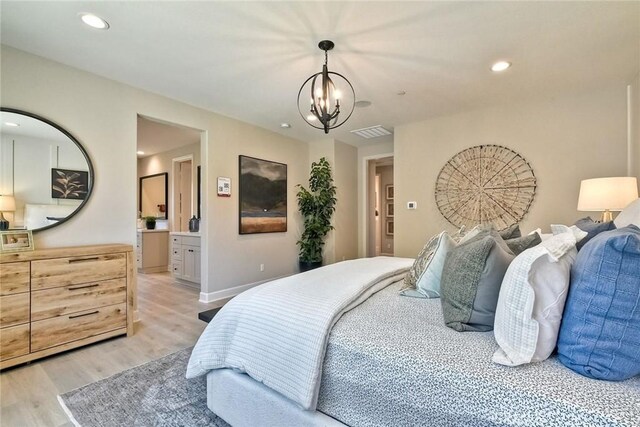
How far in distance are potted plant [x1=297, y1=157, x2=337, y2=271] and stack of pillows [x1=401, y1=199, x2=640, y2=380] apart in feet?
12.5

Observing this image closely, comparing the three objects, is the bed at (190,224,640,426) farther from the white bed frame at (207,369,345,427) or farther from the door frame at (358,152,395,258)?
the door frame at (358,152,395,258)

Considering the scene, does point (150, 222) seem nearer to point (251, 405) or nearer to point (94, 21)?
point (94, 21)

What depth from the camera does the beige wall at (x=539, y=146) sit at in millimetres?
3018

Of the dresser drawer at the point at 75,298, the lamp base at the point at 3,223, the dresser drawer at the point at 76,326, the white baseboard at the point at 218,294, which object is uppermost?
the lamp base at the point at 3,223

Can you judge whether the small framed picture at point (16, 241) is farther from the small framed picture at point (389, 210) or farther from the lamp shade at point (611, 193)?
the small framed picture at point (389, 210)

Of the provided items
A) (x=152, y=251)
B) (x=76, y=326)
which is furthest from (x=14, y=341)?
(x=152, y=251)

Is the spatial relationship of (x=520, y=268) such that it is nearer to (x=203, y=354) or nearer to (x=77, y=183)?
(x=203, y=354)

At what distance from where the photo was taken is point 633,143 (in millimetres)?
2816

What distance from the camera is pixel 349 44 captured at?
229 cm

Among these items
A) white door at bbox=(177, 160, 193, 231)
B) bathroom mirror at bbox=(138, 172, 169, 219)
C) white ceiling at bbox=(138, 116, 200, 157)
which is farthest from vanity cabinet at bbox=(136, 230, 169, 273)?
white ceiling at bbox=(138, 116, 200, 157)

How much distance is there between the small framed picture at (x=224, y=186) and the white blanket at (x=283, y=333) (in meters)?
2.63

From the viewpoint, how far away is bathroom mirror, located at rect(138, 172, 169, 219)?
20.2 ft

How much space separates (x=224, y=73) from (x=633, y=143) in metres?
4.04

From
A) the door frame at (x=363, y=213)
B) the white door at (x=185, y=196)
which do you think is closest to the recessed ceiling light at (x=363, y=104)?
the door frame at (x=363, y=213)
